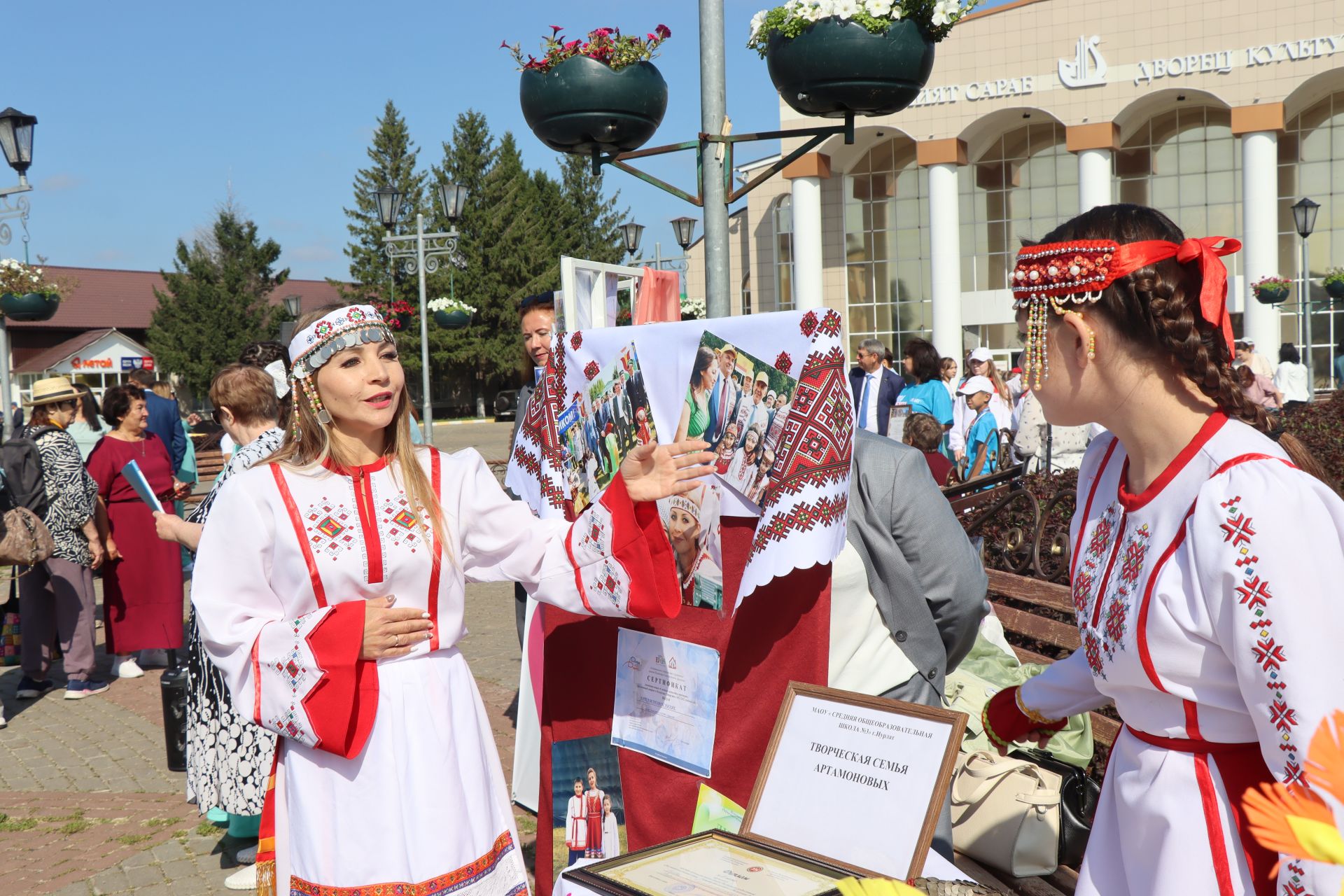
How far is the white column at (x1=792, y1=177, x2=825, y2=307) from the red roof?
1343 inches

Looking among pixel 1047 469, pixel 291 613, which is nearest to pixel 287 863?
pixel 291 613

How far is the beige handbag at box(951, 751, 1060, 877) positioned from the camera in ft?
11.2

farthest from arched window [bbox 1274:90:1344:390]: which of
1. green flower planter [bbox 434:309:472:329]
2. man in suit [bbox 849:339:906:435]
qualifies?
man in suit [bbox 849:339:906:435]

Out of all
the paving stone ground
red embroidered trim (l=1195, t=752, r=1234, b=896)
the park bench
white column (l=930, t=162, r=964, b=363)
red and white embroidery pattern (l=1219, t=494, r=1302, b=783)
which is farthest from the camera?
white column (l=930, t=162, r=964, b=363)

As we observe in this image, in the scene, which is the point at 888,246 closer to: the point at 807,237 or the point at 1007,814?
the point at 807,237

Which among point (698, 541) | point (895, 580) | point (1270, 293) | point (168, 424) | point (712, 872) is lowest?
point (712, 872)

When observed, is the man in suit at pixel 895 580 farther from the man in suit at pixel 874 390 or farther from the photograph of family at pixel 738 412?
the man in suit at pixel 874 390

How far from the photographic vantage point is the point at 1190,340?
1746mm

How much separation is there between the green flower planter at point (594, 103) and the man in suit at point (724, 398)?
1.23 meters

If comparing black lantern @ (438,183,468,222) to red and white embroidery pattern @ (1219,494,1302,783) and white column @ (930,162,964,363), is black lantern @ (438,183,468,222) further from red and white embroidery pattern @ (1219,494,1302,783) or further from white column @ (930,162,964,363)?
red and white embroidery pattern @ (1219,494,1302,783)

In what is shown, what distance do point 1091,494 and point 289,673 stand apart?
1.77 m

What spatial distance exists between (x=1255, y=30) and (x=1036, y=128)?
20.7ft

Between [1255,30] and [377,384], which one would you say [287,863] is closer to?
[377,384]

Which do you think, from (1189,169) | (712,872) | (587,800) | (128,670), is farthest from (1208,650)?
(1189,169)
